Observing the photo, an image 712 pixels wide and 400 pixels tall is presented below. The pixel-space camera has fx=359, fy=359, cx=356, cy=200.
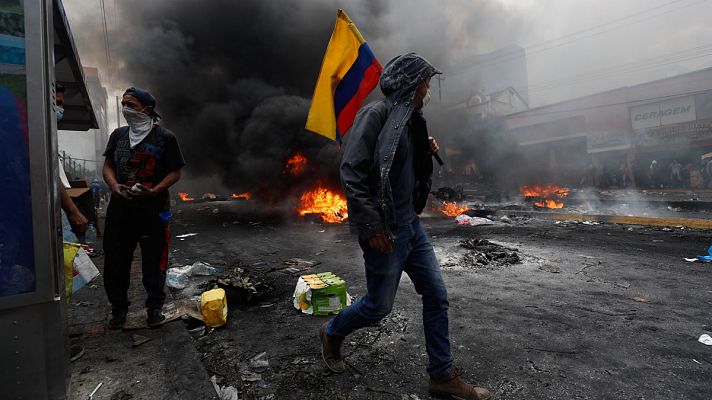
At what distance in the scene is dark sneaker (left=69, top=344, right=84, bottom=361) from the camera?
2008 mm

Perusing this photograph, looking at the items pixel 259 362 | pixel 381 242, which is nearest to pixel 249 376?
pixel 259 362

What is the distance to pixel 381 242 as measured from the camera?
5.64 ft

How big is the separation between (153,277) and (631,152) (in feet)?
86.1

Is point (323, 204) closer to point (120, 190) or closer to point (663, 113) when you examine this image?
point (120, 190)

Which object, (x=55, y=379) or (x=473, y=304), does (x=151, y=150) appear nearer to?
(x=55, y=379)

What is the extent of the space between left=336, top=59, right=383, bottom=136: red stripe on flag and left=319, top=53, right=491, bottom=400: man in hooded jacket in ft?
4.73

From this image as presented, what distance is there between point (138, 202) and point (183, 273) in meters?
1.96

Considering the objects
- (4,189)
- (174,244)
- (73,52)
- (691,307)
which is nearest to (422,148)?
(4,189)

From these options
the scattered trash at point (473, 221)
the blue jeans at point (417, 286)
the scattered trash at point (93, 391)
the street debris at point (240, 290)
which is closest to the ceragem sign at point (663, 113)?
the scattered trash at point (473, 221)

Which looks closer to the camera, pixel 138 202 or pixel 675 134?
pixel 138 202

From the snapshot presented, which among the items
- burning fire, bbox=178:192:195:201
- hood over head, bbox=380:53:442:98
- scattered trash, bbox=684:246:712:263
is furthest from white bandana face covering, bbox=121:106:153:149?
burning fire, bbox=178:192:195:201

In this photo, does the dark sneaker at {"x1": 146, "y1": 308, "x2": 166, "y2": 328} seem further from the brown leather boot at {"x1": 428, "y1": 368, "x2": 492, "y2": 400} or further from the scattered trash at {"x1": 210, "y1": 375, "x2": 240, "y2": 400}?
the brown leather boot at {"x1": 428, "y1": 368, "x2": 492, "y2": 400}

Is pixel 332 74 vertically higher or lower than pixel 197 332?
higher

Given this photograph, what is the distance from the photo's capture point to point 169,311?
2.75m
